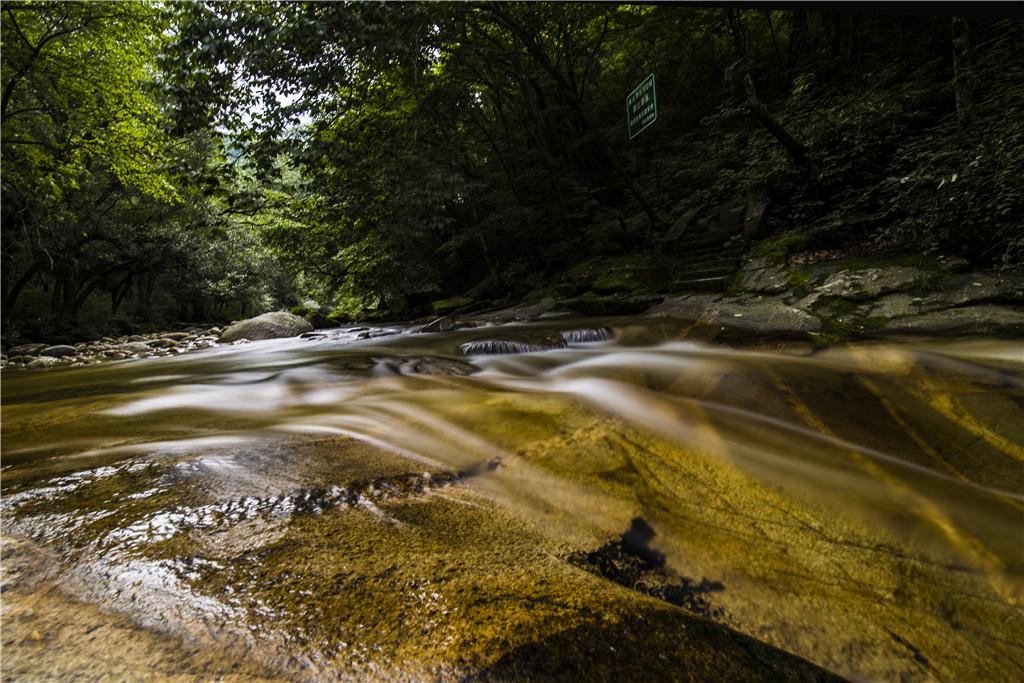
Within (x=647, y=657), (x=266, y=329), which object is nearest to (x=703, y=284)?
(x=647, y=657)

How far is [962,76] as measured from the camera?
487 centimetres

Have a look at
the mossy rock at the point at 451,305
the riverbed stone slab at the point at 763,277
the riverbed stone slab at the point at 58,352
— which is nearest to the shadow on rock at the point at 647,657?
the riverbed stone slab at the point at 763,277

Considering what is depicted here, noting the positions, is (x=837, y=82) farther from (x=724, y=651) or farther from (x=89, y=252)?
(x=89, y=252)

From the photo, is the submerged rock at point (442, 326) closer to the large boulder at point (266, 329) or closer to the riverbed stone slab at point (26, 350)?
the large boulder at point (266, 329)

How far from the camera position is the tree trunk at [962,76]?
4832mm

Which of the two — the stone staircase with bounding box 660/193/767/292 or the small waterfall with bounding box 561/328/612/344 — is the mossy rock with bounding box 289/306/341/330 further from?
the small waterfall with bounding box 561/328/612/344

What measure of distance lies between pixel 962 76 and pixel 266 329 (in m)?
17.4

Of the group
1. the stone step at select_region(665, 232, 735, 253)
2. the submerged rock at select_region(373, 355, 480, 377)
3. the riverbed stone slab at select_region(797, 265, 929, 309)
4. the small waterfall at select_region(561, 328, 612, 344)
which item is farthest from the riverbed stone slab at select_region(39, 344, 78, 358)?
the riverbed stone slab at select_region(797, 265, 929, 309)

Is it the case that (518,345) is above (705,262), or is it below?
below

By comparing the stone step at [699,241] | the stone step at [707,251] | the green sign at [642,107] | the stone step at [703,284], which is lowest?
the stone step at [703,284]

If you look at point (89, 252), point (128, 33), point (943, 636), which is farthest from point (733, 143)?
point (89, 252)

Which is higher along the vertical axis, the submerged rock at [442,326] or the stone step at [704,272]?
the stone step at [704,272]

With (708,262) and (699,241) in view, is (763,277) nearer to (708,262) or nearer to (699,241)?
(708,262)

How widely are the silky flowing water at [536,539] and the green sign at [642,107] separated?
5388 mm
